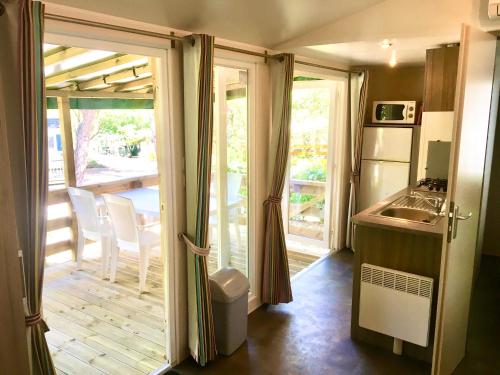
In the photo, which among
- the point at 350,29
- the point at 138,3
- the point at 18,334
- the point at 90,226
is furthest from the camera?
the point at 90,226

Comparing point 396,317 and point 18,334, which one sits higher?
point 18,334

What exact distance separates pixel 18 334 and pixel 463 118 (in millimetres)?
2224

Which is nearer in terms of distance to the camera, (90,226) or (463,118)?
(463,118)

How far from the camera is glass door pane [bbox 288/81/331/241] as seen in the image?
4.77m

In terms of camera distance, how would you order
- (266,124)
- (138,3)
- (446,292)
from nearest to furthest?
(138,3) < (446,292) < (266,124)

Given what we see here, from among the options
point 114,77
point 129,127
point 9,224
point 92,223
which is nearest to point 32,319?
point 9,224

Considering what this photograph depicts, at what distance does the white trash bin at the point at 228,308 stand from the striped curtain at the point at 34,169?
1.24 meters

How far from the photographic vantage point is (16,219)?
1553 mm

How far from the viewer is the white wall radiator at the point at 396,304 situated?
253cm

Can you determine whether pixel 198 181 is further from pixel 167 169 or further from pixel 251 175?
pixel 251 175

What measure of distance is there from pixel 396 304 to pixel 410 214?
0.74 meters

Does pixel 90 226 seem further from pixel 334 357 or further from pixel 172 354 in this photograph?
pixel 334 357

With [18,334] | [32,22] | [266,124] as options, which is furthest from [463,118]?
[18,334]

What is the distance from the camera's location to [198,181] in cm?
245
